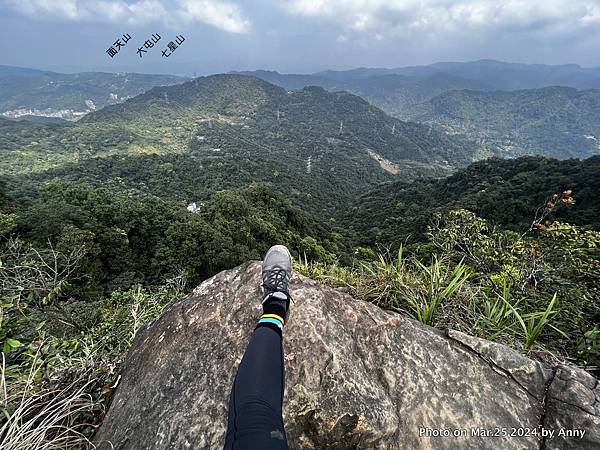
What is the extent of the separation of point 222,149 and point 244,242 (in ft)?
328

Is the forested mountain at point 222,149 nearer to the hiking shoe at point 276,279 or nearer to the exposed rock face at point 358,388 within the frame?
the hiking shoe at point 276,279

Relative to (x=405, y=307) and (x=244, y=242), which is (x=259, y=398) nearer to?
(x=405, y=307)

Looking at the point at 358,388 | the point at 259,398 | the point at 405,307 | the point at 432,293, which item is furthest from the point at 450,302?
the point at 259,398

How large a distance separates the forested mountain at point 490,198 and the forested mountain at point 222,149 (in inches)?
666

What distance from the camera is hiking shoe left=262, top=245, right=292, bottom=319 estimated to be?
2.21 m

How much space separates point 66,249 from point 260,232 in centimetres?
1364

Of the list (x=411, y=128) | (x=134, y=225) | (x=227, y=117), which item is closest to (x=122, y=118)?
(x=227, y=117)

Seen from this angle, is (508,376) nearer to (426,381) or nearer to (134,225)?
(426,381)

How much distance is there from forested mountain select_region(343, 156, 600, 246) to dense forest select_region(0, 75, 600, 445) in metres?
0.33

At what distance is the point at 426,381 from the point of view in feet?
6.12

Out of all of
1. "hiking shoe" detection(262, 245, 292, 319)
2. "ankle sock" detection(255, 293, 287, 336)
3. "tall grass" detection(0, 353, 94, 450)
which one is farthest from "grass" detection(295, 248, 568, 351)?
"tall grass" detection(0, 353, 94, 450)

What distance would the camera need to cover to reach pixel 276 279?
2.38 m

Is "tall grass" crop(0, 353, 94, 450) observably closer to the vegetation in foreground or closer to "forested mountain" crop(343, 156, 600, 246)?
the vegetation in foreground

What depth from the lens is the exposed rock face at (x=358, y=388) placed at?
165 centimetres
